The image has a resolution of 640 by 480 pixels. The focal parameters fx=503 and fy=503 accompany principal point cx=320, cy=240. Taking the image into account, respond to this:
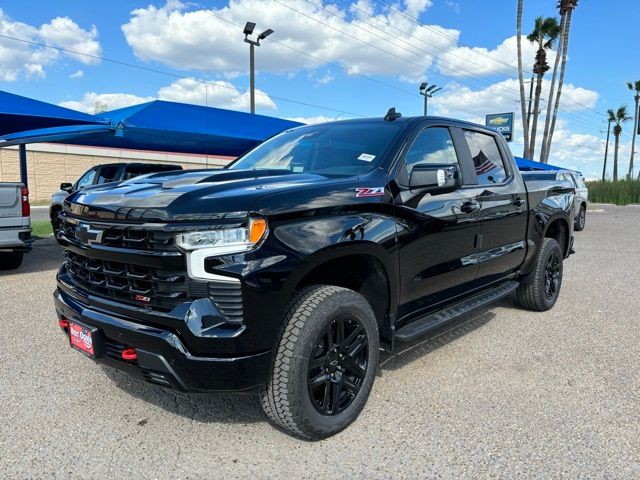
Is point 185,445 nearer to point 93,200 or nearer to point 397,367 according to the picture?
point 93,200

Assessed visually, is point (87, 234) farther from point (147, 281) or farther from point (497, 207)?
point (497, 207)

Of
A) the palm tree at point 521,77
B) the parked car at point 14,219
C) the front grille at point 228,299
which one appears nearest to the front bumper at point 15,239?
the parked car at point 14,219

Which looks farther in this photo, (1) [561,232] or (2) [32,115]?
(2) [32,115]

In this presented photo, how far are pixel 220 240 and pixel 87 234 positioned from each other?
88 cm

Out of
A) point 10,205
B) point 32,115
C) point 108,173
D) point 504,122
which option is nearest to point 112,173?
point 108,173

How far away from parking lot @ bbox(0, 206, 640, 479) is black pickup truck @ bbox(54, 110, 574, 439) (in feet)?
0.94

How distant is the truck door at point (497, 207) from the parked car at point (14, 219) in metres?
6.15

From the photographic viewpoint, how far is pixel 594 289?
6797 millimetres

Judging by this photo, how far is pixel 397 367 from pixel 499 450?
1203 mm

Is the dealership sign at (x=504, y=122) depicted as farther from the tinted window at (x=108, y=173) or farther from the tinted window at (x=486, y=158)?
the tinted window at (x=486, y=158)

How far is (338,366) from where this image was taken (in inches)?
113

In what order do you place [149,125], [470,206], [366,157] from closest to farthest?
[366,157] < [470,206] < [149,125]

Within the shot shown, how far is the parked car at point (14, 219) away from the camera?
692cm

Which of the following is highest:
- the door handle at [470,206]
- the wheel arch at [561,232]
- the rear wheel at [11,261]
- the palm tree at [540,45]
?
the palm tree at [540,45]
